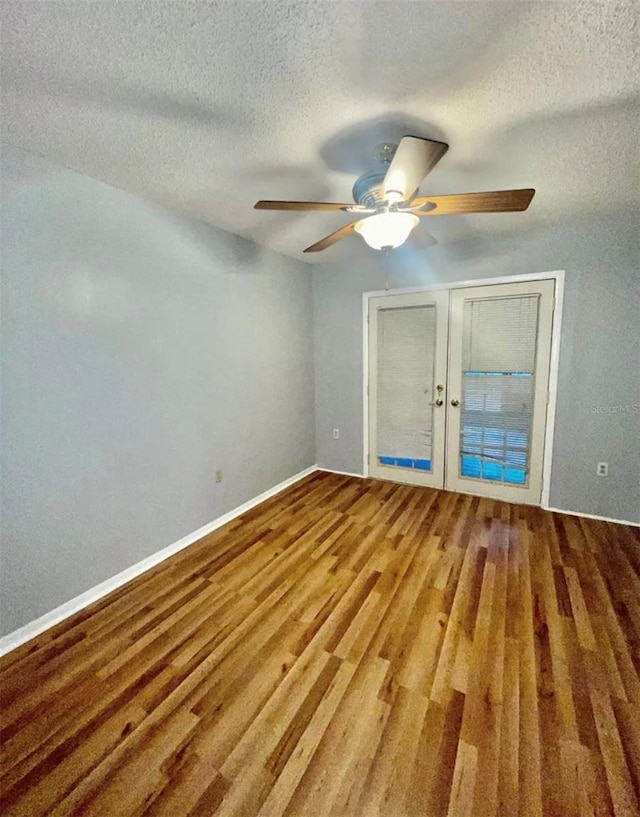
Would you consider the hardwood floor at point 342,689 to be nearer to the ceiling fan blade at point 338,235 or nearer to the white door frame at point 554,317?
the white door frame at point 554,317

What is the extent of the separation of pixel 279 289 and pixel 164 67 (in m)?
2.17

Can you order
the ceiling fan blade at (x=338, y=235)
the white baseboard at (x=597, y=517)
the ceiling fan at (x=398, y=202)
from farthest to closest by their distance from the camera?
the white baseboard at (x=597, y=517), the ceiling fan blade at (x=338, y=235), the ceiling fan at (x=398, y=202)

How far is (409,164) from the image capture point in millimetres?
1339

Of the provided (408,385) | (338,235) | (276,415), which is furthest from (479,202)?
(276,415)

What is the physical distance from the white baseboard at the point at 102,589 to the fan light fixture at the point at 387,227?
2.38m

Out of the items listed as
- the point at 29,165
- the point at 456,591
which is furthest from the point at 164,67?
the point at 456,591

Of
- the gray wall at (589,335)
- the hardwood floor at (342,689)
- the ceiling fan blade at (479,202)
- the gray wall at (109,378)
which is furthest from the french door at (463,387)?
the ceiling fan blade at (479,202)

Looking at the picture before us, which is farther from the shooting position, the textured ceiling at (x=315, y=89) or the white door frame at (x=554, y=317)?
the white door frame at (x=554, y=317)

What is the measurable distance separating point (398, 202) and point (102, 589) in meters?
2.68

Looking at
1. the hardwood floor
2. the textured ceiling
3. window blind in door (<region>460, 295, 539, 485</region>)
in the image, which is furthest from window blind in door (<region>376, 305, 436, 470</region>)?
the textured ceiling

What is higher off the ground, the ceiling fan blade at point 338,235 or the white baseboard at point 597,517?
the ceiling fan blade at point 338,235

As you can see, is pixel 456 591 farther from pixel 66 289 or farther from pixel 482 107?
pixel 66 289

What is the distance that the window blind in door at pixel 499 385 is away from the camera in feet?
9.84

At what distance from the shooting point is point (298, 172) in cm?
186
